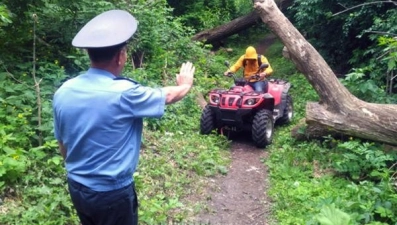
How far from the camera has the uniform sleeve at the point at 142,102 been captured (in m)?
2.68

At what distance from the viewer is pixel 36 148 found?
17.4ft

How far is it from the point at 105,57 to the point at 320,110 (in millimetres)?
5209

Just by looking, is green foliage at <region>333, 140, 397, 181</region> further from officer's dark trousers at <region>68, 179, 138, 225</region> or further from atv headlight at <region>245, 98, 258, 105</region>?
officer's dark trousers at <region>68, 179, 138, 225</region>

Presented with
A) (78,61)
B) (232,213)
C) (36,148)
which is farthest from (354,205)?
(78,61)

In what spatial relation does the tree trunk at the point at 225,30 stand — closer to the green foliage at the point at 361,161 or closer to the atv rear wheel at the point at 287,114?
the atv rear wheel at the point at 287,114

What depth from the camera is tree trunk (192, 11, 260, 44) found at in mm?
17500

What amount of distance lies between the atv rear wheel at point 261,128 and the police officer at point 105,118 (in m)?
5.35

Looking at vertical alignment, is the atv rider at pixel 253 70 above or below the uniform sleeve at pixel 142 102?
below

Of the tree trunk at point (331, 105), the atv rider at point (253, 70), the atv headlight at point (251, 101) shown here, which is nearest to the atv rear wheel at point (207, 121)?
the atv headlight at point (251, 101)

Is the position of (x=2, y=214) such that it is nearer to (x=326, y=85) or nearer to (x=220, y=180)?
(x=220, y=180)

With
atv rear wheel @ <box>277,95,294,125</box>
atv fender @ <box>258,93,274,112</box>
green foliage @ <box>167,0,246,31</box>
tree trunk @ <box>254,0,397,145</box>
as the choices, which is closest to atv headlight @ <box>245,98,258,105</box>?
atv fender @ <box>258,93,274,112</box>

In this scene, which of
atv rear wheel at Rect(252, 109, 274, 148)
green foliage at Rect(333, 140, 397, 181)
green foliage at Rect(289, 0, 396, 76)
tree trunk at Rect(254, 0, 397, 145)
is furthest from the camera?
green foliage at Rect(289, 0, 396, 76)

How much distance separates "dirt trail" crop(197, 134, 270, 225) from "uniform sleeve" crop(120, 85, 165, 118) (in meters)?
2.86

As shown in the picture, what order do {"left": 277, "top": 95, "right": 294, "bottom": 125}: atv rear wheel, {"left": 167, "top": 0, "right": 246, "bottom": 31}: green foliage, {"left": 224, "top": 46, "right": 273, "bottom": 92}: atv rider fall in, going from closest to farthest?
1. {"left": 224, "top": 46, "right": 273, "bottom": 92}: atv rider
2. {"left": 277, "top": 95, "right": 294, "bottom": 125}: atv rear wheel
3. {"left": 167, "top": 0, "right": 246, "bottom": 31}: green foliage
